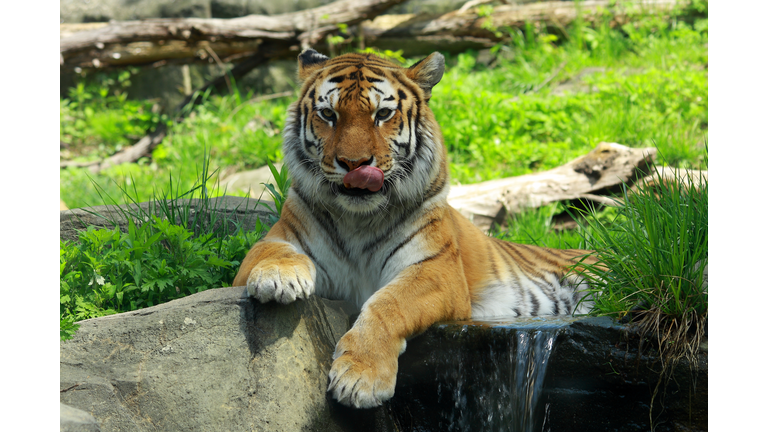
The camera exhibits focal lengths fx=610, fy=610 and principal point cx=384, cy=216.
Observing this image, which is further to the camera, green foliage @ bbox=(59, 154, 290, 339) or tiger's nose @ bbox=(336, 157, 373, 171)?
green foliage @ bbox=(59, 154, 290, 339)

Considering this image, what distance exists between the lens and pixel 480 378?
2713 millimetres

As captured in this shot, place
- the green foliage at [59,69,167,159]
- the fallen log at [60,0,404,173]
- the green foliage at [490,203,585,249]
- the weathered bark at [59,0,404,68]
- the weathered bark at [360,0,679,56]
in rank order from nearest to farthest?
the green foliage at [490,203,585,249], the weathered bark at [59,0,404,68], the fallen log at [60,0,404,173], the weathered bark at [360,0,679,56], the green foliage at [59,69,167,159]

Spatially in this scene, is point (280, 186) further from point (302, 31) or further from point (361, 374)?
point (302, 31)

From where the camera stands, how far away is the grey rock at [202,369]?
235cm

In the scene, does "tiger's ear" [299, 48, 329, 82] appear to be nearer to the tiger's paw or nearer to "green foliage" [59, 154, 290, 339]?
"green foliage" [59, 154, 290, 339]

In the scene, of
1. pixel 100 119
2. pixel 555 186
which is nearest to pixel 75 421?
pixel 555 186

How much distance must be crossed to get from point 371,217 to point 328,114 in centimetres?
56

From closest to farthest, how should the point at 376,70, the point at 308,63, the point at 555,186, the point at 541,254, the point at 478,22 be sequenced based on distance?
1. the point at 376,70
2. the point at 308,63
3. the point at 541,254
4. the point at 555,186
5. the point at 478,22

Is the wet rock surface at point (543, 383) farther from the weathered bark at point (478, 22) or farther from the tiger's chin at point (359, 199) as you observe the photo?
the weathered bark at point (478, 22)

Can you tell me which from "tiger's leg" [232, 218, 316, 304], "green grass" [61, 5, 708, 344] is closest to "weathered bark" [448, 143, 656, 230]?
"green grass" [61, 5, 708, 344]

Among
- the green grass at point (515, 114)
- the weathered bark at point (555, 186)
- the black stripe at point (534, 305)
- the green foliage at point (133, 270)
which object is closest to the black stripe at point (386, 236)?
the green foliage at point (133, 270)

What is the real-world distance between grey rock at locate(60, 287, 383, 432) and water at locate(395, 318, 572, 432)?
28cm

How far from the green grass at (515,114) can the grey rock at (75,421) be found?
4031 millimetres

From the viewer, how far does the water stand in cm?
261
